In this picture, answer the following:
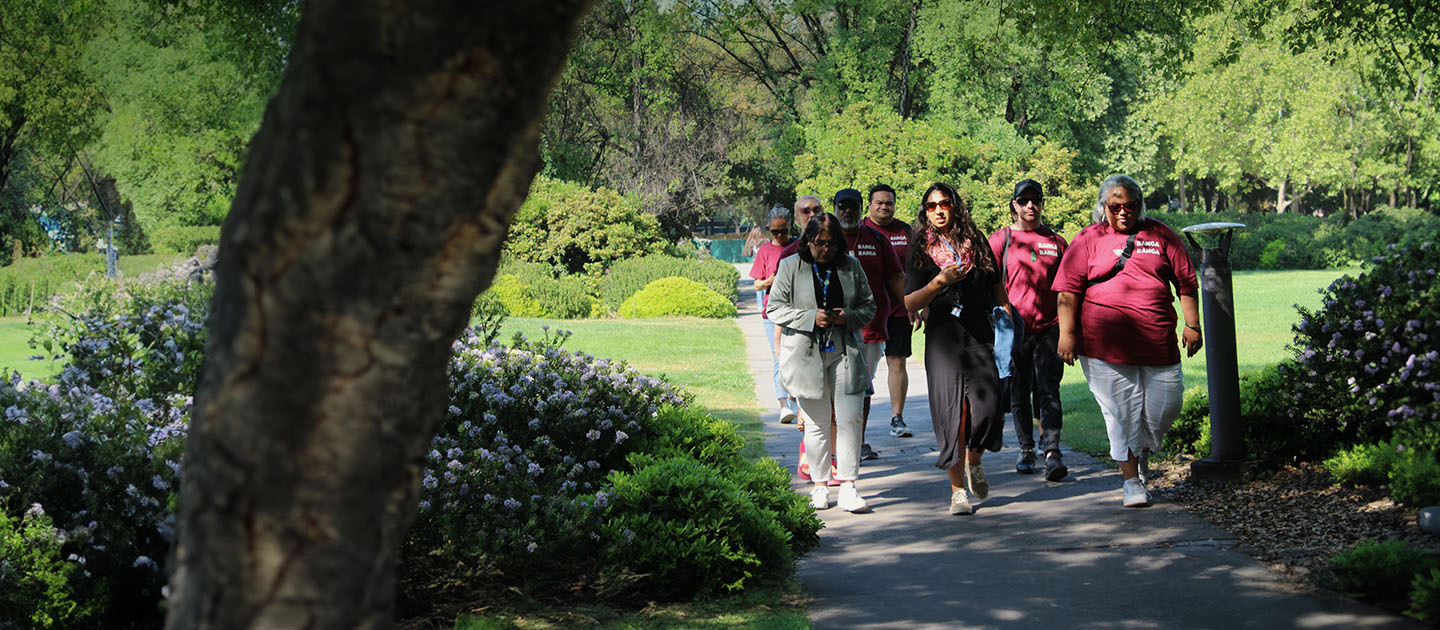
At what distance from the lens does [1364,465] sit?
728 cm

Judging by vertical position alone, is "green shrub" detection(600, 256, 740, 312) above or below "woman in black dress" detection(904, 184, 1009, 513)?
above

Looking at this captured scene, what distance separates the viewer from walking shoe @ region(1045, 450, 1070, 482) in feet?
28.6

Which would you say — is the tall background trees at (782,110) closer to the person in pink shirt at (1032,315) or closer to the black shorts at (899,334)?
the black shorts at (899,334)

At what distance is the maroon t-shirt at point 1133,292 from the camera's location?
7.61 metres

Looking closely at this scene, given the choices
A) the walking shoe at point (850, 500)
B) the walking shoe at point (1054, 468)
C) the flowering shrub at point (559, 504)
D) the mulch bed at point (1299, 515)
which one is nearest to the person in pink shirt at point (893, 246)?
the walking shoe at point (1054, 468)

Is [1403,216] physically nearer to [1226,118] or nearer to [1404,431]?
[1226,118]

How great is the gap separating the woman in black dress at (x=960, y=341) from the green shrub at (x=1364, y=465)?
1.92m

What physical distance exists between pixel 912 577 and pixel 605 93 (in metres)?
36.6

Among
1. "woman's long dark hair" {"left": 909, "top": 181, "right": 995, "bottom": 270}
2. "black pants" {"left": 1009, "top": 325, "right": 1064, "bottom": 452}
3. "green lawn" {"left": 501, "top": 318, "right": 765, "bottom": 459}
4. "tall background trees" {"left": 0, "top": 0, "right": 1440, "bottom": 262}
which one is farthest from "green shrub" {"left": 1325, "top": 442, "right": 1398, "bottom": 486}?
"tall background trees" {"left": 0, "top": 0, "right": 1440, "bottom": 262}

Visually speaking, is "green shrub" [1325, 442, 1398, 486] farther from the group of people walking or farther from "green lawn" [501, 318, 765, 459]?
"green lawn" [501, 318, 765, 459]

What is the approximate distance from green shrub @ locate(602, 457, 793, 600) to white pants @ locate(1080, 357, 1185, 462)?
2521 millimetres

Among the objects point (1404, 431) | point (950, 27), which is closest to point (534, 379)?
point (1404, 431)

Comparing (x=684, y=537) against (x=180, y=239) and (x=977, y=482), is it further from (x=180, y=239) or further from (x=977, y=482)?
(x=180, y=239)

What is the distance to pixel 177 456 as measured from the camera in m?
5.60
